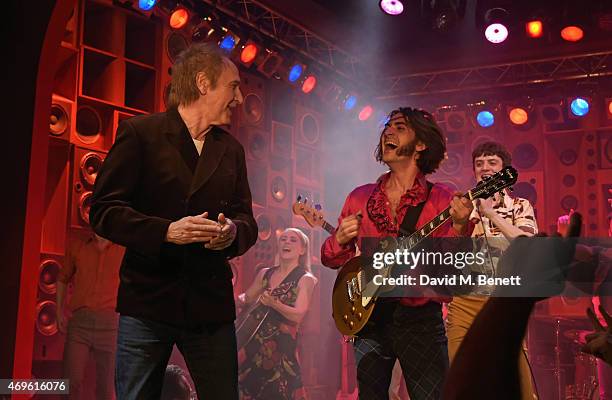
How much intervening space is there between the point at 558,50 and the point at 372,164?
11.4ft

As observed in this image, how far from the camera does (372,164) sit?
11859 millimetres

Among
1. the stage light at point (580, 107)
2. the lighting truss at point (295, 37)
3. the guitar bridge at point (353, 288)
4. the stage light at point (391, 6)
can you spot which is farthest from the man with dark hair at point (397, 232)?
the stage light at point (580, 107)

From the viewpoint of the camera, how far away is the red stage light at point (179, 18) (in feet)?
25.2

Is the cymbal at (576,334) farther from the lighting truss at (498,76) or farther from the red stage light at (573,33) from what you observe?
the red stage light at (573,33)

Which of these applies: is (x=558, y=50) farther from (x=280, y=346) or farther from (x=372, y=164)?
(x=280, y=346)

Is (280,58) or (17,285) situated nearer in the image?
(17,285)

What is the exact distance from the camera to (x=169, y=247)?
249cm

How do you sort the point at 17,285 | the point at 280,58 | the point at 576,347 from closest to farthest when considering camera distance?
the point at 17,285
the point at 576,347
the point at 280,58

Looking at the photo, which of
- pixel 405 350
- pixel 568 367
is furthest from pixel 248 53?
pixel 405 350

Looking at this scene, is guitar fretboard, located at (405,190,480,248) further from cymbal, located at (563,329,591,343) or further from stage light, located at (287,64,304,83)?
stage light, located at (287,64,304,83)

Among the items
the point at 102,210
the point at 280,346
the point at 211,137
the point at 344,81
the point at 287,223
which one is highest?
the point at 344,81

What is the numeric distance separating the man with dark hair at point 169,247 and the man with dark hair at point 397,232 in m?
0.83

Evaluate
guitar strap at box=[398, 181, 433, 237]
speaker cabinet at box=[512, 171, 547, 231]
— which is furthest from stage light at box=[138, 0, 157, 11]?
speaker cabinet at box=[512, 171, 547, 231]

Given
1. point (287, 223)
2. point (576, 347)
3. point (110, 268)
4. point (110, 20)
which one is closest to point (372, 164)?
point (287, 223)
